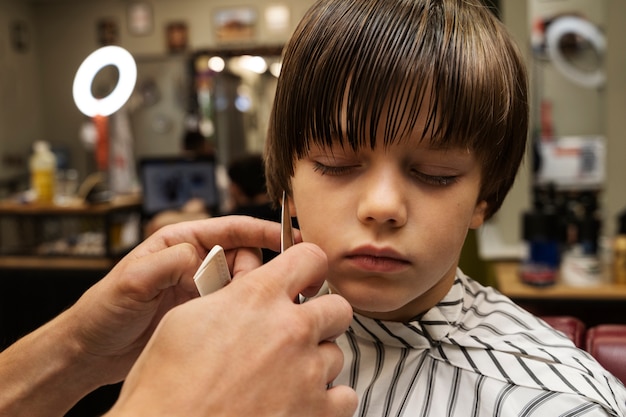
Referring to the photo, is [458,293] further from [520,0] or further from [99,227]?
[99,227]

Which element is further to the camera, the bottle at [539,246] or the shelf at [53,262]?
the shelf at [53,262]

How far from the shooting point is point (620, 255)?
292cm

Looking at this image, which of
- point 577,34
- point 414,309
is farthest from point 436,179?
point 577,34

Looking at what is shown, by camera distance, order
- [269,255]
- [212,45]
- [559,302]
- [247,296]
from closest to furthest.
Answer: [247,296]
[269,255]
[559,302]
[212,45]

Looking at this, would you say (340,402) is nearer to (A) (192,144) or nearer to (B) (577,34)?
(B) (577,34)

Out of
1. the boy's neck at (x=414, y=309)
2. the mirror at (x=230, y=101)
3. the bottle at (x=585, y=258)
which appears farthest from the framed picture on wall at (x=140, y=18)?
the boy's neck at (x=414, y=309)

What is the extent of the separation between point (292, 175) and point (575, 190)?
3.25 m

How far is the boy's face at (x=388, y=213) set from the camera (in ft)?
2.78

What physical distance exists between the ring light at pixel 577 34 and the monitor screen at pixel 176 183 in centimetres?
244

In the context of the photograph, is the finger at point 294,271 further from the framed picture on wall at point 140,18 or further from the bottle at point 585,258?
the framed picture on wall at point 140,18

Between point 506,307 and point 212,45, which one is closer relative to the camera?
point 506,307

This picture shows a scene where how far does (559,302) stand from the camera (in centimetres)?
293

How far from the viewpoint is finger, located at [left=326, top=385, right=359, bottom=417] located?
72cm

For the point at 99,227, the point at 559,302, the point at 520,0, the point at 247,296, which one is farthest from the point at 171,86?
the point at 247,296
